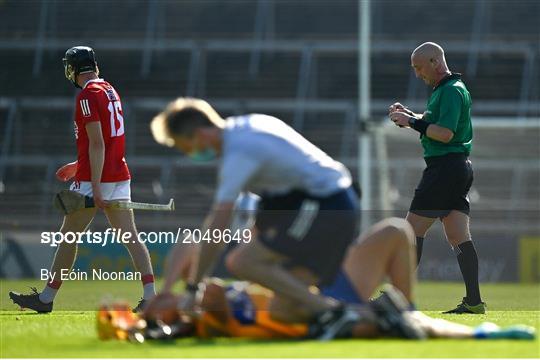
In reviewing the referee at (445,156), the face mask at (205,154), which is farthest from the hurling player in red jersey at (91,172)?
the face mask at (205,154)

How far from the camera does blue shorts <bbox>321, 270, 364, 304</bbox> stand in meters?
7.02

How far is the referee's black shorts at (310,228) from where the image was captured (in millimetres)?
6812

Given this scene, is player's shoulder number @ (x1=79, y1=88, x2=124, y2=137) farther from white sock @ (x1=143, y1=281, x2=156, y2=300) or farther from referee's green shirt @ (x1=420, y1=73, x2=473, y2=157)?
referee's green shirt @ (x1=420, y1=73, x2=473, y2=157)

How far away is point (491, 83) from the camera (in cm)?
3291

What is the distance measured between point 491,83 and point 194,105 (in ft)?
88.1

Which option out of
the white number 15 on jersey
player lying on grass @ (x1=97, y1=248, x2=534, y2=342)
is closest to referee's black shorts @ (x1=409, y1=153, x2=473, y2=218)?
the white number 15 on jersey

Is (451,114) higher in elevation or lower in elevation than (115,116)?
higher

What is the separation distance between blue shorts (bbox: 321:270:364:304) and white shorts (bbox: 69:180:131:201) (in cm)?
373

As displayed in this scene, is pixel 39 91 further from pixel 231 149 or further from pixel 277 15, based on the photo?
pixel 231 149

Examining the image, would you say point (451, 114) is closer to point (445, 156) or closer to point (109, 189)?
point (445, 156)

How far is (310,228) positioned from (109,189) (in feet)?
12.9

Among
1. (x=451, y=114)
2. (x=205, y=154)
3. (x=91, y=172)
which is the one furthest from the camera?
(x=91, y=172)

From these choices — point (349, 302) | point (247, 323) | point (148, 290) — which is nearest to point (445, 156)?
point (148, 290)

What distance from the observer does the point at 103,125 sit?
34.1ft
